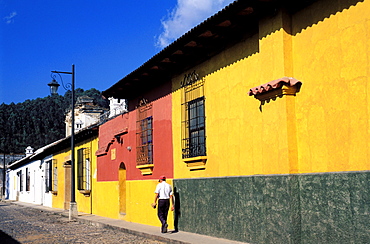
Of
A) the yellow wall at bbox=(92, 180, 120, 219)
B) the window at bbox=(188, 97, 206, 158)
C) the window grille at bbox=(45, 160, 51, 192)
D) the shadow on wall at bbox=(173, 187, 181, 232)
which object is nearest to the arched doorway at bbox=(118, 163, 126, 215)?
the yellow wall at bbox=(92, 180, 120, 219)

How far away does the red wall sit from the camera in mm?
12883

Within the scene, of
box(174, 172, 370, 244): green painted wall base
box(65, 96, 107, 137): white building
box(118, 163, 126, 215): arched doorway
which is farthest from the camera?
box(65, 96, 107, 137): white building

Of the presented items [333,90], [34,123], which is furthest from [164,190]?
[34,123]

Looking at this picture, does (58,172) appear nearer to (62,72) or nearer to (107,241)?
(62,72)

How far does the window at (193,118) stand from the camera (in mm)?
11172

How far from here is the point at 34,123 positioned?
274 feet

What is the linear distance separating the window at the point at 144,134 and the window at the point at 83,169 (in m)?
6.79

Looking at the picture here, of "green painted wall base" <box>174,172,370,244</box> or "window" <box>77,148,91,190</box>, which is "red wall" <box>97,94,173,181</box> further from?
"green painted wall base" <box>174,172,370,244</box>

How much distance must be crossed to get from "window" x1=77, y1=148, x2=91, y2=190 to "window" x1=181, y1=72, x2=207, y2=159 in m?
10.3

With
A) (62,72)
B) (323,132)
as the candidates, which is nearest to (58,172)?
(62,72)

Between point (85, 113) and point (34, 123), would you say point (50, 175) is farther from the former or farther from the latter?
point (34, 123)

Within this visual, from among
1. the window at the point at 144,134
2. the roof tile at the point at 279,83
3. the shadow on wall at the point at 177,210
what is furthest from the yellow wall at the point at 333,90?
the window at the point at 144,134

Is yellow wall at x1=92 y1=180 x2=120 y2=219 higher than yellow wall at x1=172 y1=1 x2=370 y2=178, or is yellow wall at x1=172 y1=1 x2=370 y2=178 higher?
yellow wall at x1=172 y1=1 x2=370 y2=178

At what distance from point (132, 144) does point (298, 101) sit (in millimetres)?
8510
